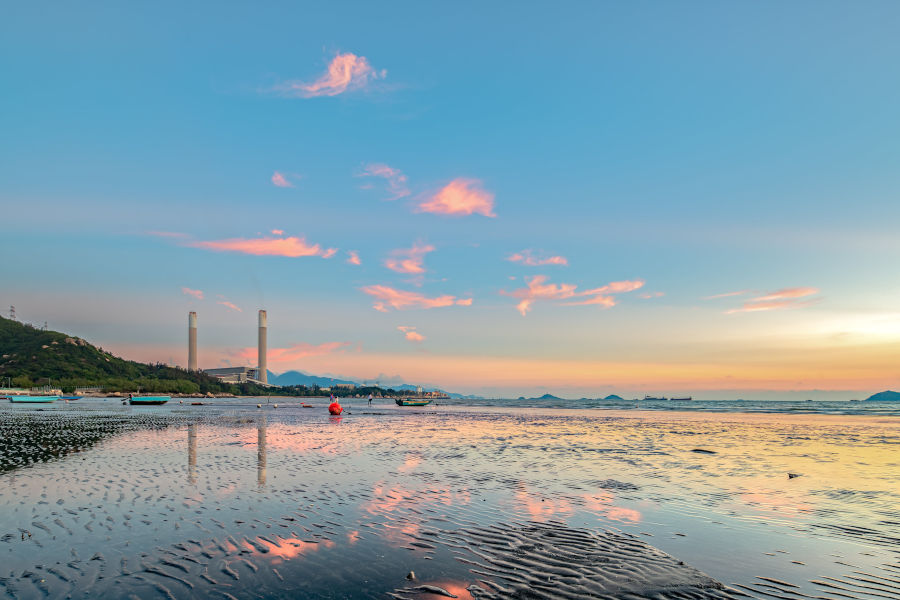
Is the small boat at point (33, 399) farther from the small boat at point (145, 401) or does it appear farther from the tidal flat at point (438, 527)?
the tidal flat at point (438, 527)

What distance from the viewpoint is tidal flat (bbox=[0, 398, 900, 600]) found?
10297 mm

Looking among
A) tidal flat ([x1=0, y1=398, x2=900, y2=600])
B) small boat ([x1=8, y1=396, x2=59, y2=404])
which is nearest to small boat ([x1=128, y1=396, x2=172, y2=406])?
small boat ([x1=8, y1=396, x2=59, y2=404])

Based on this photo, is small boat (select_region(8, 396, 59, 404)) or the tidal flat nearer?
the tidal flat

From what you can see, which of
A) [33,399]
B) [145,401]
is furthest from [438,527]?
[33,399]

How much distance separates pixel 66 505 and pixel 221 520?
591 cm

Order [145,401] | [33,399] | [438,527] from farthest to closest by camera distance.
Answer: [145,401] < [33,399] < [438,527]

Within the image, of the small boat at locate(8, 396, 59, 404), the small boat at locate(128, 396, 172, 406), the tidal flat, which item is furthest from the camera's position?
the small boat at locate(128, 396, 172, 406)

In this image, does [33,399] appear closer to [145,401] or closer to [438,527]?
[145,401]

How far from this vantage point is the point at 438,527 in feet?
48.3

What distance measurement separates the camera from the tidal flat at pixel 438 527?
10297 mm

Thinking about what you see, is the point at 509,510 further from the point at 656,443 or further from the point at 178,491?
the point at 656,443

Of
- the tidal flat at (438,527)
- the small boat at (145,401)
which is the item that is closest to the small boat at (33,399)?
the small boat at (145,401)

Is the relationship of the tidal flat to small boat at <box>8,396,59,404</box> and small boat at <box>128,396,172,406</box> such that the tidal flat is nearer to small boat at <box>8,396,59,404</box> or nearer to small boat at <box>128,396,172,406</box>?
small boat at <box>128,396,172,406</box>

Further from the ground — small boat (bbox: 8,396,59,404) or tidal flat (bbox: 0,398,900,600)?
tidal flat (bbox: 0,398,900,600)
